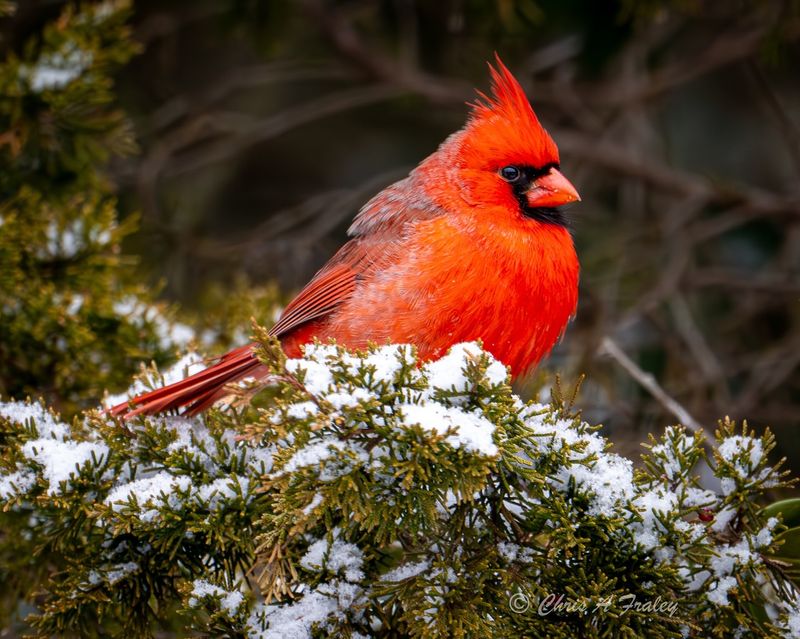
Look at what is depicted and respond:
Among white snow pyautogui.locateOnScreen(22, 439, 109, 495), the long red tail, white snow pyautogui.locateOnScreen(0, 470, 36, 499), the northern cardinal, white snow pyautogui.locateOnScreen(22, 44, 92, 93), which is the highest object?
white snow pyautogui.locateOnScreen(22, 44, 92, 93)

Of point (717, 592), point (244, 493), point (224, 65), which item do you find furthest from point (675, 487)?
point (224, 65)

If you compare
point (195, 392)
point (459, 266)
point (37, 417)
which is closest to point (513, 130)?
point (459, 266)

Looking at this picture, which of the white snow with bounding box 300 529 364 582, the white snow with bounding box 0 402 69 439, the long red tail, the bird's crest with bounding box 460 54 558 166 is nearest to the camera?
the white snow with bounding box 300 529 364 582

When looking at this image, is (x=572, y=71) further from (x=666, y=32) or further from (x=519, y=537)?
(x=519, y=537)

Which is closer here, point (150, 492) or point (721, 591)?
point (721, 591)

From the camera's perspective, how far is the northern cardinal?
97.8 inches

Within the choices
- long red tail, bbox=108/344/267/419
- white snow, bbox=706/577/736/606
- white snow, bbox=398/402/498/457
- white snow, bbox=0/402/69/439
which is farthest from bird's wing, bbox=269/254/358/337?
white snow, bbox=706/577/736/606

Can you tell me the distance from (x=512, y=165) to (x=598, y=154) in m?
1.67

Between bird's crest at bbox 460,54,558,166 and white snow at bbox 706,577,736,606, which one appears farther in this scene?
bird's crest at bbox 460,54,558,166

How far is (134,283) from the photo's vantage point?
3266 millimetres

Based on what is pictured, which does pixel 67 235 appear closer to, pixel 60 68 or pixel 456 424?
pixel 60 68

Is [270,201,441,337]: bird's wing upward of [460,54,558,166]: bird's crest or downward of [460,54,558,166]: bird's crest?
downward

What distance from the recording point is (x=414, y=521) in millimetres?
1711

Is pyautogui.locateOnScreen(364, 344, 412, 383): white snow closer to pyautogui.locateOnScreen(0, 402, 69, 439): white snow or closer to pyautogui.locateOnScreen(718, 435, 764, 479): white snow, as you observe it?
A: pyautogui.locateOnScreen(718, 435, 764, 479): white snow
